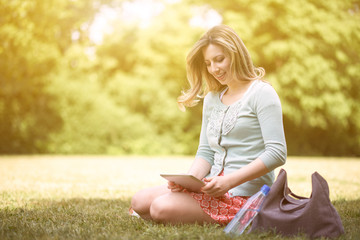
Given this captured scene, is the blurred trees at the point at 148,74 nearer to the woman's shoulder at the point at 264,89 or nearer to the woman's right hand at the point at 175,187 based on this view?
the woman's right hand at the point at 175,187

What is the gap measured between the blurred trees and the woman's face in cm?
1048

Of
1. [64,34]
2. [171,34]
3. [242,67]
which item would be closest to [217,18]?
[171,34]

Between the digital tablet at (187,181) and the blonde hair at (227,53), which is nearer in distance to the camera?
the digital tablet at (187,181)

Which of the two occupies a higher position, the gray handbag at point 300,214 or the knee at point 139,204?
the gray handbag at point 300,214

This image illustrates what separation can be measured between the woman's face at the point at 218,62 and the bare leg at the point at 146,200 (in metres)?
0.94

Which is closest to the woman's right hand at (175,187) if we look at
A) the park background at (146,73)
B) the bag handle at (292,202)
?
the bag handle at (292,202)

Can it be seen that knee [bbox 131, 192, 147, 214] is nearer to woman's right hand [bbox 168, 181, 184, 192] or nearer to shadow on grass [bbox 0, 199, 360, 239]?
shadow on grass [bbox 0, 199, 360, 239]

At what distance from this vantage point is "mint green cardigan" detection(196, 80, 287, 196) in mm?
2574

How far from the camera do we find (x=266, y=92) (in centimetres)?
268

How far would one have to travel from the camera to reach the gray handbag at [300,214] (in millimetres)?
2391

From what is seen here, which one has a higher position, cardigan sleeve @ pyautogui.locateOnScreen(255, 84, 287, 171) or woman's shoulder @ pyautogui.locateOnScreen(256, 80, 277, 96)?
woman's shoulder @ pyautogui.locateOnScreen(256, 80, 277, 96)

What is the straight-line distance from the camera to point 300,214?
8.02ft

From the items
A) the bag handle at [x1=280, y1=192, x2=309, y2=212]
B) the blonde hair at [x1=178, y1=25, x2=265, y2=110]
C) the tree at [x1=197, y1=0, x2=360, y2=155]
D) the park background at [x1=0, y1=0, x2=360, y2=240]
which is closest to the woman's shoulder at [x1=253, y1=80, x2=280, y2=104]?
the blonde hair at [x1=178, y1=25, x2=265, y2=110]

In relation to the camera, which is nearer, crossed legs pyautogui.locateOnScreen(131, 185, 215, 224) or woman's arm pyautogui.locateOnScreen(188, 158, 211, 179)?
crossed legs pyautogui.locateOnScreen(131, 185, 215, 224)
